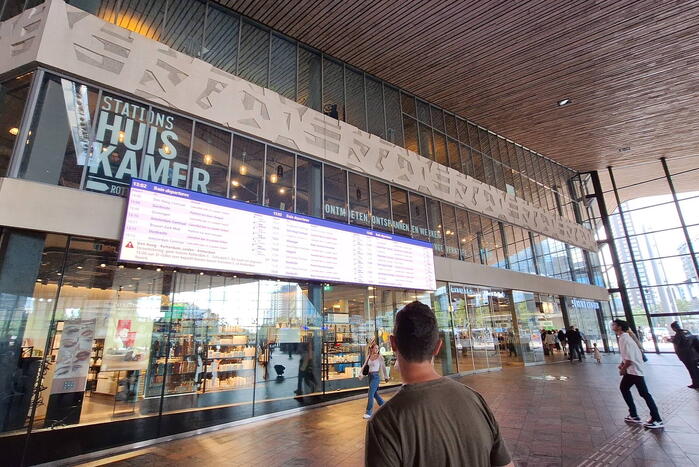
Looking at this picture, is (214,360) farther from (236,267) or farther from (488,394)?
(488,394)

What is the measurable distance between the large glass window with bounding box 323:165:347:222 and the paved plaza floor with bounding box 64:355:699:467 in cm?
487

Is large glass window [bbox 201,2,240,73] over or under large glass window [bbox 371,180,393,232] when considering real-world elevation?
over

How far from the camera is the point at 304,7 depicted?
918cm

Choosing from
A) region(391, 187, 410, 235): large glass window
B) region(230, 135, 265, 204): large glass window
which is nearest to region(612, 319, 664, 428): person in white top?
region(391, 187, 410, 235): large glass window

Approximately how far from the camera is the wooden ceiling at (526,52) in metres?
9.38

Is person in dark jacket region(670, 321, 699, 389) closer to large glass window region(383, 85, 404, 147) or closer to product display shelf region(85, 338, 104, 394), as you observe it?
large glass window region(383, 85, 404, 147)

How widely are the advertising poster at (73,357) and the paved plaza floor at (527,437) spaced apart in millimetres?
1345

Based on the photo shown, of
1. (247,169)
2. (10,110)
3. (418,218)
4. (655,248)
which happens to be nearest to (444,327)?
(418,218)

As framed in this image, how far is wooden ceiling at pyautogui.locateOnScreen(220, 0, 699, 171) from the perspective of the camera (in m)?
9.38

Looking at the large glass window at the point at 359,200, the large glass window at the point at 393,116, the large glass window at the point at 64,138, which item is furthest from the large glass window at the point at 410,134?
the large glass window at the point at 64,138

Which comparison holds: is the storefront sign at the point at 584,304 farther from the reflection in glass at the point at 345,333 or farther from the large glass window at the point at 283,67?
the large glass window at the point at 283,67

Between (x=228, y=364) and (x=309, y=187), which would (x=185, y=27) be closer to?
(x=309, y=187)

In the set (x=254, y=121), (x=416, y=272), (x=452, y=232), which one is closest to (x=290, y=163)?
(x=254, y=121)

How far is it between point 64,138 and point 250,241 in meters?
3.66
